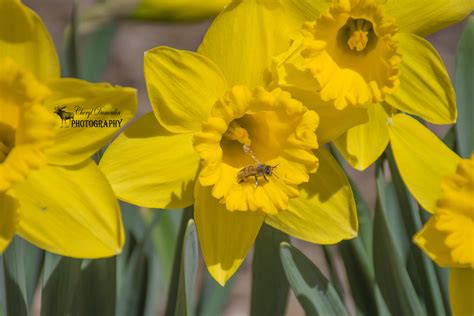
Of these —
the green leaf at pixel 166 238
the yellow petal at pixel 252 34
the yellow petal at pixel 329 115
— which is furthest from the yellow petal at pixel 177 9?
the green leaf at pixel 166 238

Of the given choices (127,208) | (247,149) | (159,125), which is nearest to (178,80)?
(159,125)

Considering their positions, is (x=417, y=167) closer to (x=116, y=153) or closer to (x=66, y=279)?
(x=116, y=153)

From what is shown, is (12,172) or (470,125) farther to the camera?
(470,125)

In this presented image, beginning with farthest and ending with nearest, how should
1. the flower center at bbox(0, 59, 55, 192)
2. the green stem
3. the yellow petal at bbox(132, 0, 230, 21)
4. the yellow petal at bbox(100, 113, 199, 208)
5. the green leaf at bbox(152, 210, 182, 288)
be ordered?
the green leaf at bbox(152, 210, 182, 288) < the green stem < the yellow petal at bbox(132, 0, 230, 21) < the yellow petal at bbox(100, 113, 199, 208) < the flower center at bbox(0, 59, 55, 192)

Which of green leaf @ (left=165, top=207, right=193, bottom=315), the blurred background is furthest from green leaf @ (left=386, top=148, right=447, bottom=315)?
the blurred background

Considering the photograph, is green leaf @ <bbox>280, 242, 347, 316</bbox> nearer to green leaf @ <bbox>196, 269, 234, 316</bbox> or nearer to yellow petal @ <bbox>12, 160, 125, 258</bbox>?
yellow petal @ <bbox>12, 160, 125, 258</bbox>

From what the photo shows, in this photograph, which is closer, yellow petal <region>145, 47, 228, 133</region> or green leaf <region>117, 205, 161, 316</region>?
yellow petal <region>145, 47, 228, 133</region>

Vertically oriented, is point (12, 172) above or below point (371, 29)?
below
